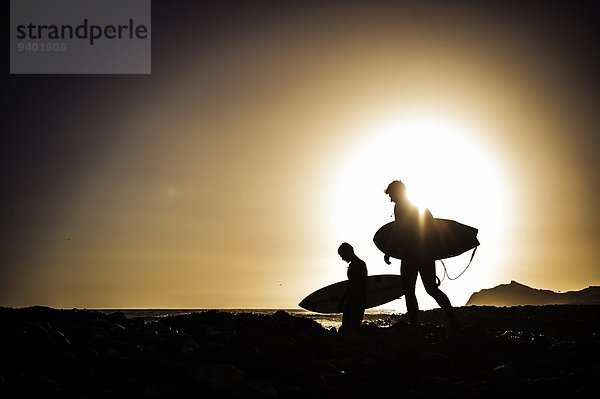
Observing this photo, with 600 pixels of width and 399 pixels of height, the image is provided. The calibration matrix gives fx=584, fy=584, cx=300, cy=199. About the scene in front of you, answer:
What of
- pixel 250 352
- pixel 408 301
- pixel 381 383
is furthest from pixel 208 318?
pixel 381 383

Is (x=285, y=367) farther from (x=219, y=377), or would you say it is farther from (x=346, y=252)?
(x=346, y=252)

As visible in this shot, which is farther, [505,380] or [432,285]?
[432,285]

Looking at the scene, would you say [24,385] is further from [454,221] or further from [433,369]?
[454,221]

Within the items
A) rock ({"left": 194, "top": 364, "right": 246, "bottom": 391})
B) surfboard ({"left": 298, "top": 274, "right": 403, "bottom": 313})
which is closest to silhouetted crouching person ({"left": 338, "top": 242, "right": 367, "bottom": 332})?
surfboard ({"left": 298, "top": 274, "right": 403, "bottom": 313})

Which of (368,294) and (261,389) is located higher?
(368,294)

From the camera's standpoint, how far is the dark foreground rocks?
4730 mm

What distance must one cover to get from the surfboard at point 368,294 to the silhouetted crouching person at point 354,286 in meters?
4.64

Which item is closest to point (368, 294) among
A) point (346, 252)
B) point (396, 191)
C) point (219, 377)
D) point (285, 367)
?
point (346, 252)

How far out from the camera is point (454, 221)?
1098 cm

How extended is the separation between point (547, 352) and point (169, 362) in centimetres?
480

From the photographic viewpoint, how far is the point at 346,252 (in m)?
10.5

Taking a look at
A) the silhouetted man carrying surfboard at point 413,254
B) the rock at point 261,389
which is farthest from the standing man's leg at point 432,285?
the rock at point 261,389

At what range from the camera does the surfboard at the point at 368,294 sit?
15.6 meters

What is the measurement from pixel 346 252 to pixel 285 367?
16.7ft
